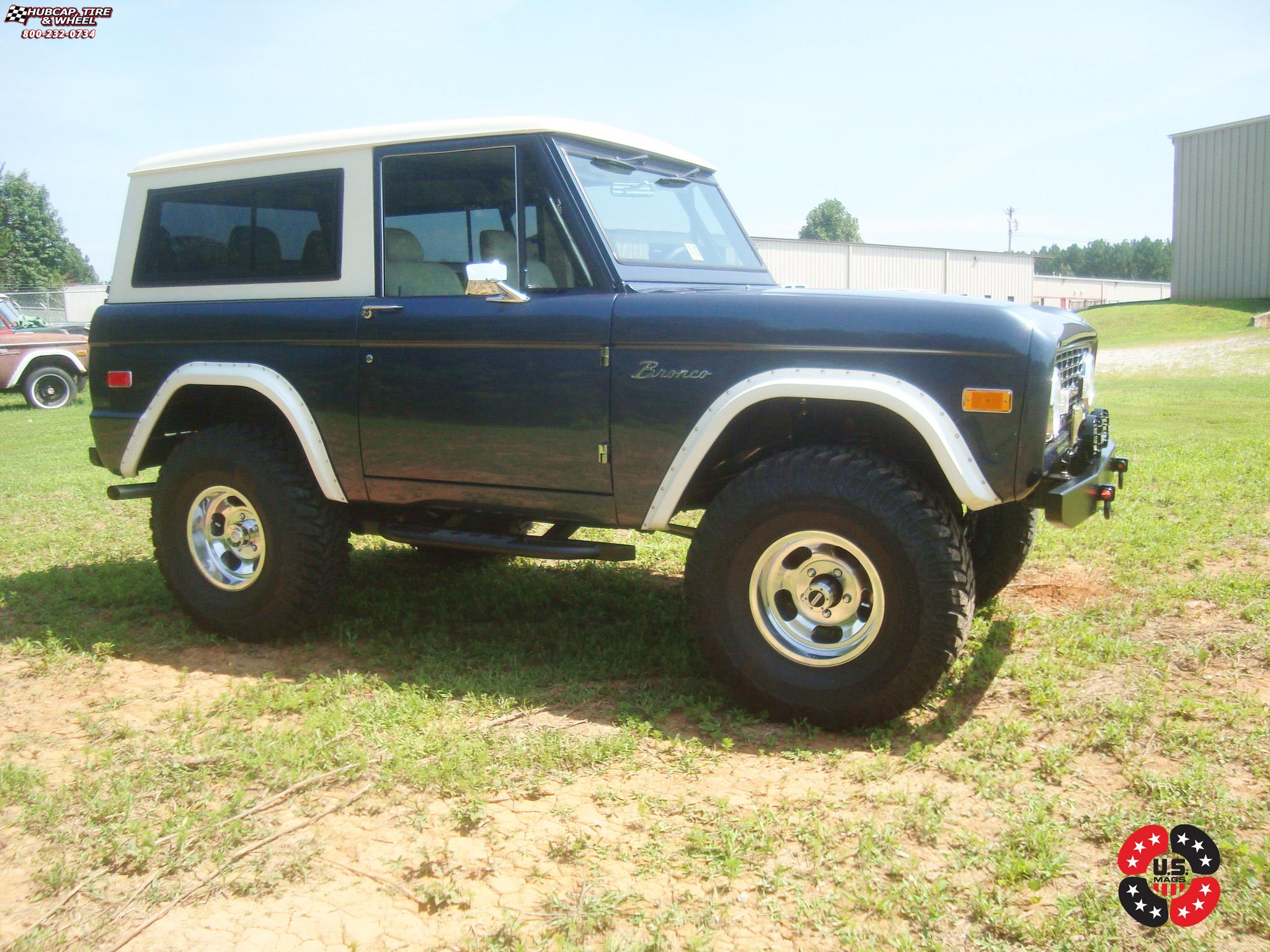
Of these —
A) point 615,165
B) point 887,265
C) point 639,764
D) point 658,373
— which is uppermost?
point 887,265

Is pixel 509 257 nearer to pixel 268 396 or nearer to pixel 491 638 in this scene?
pixel 268 396

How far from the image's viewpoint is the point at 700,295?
367 centimetres

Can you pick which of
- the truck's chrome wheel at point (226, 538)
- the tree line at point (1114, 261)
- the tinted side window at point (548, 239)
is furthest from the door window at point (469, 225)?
the tree line at point (1114, 261)

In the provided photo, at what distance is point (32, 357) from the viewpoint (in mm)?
17094

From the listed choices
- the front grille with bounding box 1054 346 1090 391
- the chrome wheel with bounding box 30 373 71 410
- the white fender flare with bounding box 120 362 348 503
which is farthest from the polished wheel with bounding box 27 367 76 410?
the front grille with bounding box 1054 346 1090 391

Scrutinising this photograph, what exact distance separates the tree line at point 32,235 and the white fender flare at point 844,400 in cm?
6633

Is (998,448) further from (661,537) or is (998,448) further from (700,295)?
(661,537)

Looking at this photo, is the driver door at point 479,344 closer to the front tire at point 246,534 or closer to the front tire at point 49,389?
the front tire at point 246,534

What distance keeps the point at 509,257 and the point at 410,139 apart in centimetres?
71

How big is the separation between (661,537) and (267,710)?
3276 mm

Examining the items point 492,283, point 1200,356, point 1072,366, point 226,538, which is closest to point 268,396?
point 226,538

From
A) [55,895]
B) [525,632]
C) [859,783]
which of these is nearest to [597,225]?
[525,632]

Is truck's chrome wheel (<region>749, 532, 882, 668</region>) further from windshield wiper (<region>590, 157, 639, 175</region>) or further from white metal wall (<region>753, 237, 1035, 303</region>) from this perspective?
white metal wall (<region>753, 237, 1035, 303</region>)

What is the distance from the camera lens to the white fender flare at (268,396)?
4387 mm
